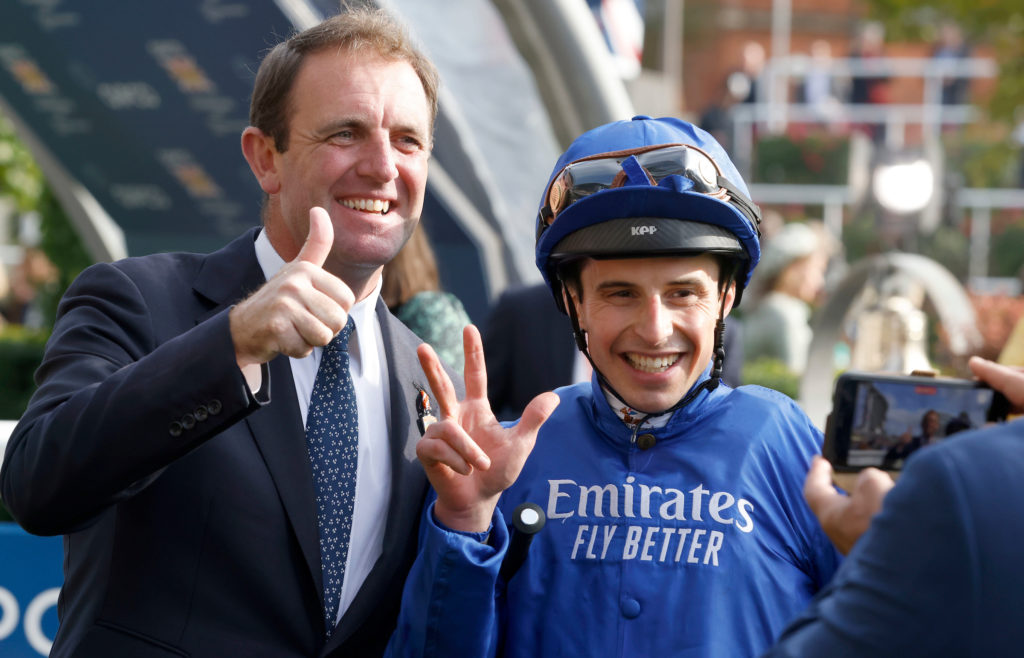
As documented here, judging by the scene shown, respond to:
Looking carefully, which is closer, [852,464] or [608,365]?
[852,464]

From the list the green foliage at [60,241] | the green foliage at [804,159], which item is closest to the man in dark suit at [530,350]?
the green foliage at [60,241]

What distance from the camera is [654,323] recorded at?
2416 mm

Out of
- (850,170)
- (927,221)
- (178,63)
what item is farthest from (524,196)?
(850,170)

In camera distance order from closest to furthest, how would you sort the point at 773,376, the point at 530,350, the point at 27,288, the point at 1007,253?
the point at 530,350 < the point at 773,376 < the point at 27,288 < the point at 1007,253

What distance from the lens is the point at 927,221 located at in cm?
1510

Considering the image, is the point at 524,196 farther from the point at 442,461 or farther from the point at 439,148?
the point at 442,461

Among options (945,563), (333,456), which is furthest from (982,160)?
(945,563)

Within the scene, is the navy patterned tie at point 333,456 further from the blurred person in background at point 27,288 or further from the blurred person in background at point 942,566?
the blurred person in background at point 27,288

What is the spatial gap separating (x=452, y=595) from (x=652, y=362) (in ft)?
1.94

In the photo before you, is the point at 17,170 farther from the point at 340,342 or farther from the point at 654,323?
the point at 654,323

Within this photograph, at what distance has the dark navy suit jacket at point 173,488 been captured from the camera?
212 centimetres

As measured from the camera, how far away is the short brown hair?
2646mm

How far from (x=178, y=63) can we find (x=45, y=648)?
399 centimetres

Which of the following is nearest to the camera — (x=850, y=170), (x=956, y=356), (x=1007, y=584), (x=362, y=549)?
(x=1007, y=584)
